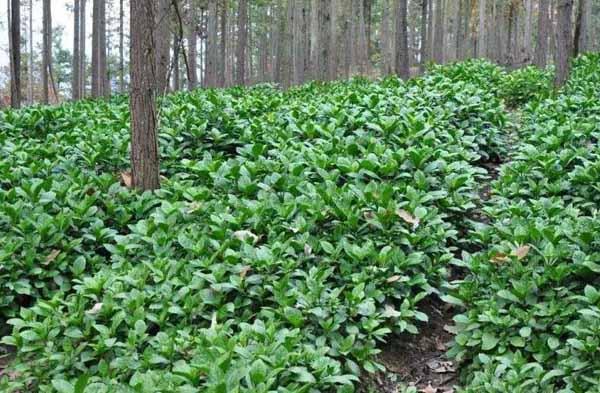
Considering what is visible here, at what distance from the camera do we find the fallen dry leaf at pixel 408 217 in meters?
4.23

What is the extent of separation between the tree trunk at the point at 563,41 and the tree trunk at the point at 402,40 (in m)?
2.74

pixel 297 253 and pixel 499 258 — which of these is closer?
pixel 499 258

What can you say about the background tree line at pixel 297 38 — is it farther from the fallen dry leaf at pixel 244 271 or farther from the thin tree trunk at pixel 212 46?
the fallen dry leaf at pixel 244 271

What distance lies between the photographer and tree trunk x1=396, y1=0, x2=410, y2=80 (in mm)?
11070

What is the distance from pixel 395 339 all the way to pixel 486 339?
58 cm

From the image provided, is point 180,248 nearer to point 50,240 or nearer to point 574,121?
point 50,240

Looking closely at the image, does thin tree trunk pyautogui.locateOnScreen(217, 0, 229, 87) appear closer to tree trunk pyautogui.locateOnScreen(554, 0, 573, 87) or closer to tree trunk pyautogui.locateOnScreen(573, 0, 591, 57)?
tree trunk pyautogui.locateOnScreen(573, 0, 591, 57)

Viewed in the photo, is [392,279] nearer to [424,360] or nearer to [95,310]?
[424,360]

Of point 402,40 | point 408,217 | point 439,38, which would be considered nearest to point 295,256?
point 408,217

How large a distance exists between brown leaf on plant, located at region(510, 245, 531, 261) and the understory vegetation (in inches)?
0.5

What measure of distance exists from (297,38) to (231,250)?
1890cm

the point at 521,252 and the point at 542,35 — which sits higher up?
the point at 542,35

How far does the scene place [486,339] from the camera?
10.9ft

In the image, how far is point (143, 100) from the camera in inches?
194
